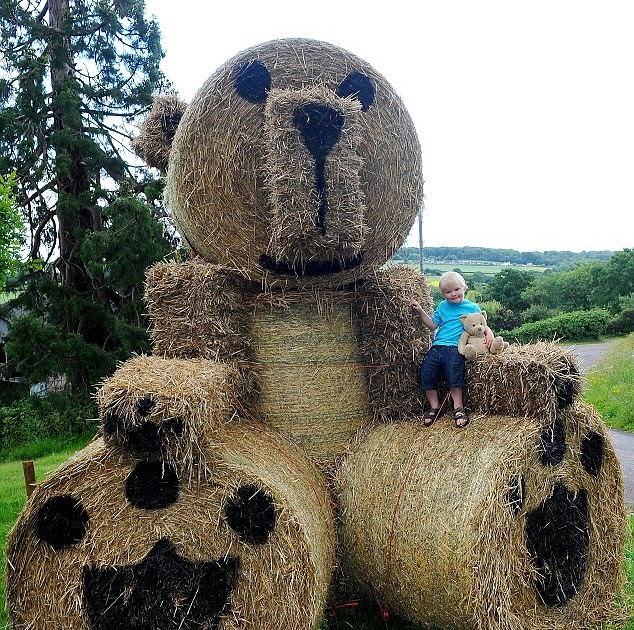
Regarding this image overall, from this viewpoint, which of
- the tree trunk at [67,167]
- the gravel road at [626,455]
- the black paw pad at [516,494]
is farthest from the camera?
the tree trunk at [67,167]

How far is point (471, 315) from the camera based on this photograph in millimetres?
3990

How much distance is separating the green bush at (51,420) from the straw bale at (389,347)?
394 inches

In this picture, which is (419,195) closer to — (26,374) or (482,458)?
(482,458)

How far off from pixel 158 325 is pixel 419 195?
1.74m

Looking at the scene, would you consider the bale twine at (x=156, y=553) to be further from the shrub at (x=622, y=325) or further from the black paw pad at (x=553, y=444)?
the shrub at (x=622, y=325)

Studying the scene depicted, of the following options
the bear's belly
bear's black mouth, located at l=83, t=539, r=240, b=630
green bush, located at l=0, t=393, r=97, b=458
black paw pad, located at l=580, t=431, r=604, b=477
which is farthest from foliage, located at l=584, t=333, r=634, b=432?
green bush, located at l=0, t=393, r=97, b=458

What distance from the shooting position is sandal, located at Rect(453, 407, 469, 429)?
3762 millimetres

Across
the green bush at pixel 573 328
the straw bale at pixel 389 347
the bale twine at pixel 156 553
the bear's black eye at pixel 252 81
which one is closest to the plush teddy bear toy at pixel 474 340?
the straw bale at pixel 389 347

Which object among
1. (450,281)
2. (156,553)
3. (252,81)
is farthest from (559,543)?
(252,81)

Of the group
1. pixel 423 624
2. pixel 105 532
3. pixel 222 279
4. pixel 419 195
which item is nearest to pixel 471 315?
pixel 419 195

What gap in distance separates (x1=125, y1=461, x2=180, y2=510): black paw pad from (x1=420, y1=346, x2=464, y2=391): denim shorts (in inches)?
63.2

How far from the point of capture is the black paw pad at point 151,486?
10.5ft

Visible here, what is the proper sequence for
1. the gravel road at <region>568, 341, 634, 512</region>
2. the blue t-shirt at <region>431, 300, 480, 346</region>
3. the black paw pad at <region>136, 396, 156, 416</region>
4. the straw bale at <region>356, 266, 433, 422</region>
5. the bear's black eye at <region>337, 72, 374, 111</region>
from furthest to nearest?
the gravel road at <region>568, 341, 634, 512</region> < the straw bale at <region>356, 266, 433, 422</region> < the blue t-shirt at <region>431, 300, 480, 346</region> < the bear's black eye at <region>337, 72, 374, 111</region> < the black paw pad at <region>136, 396, 156, 416</region>

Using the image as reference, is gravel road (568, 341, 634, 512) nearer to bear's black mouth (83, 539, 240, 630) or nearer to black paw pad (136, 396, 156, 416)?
bear's black mouth (83, 539, 240, 630)
